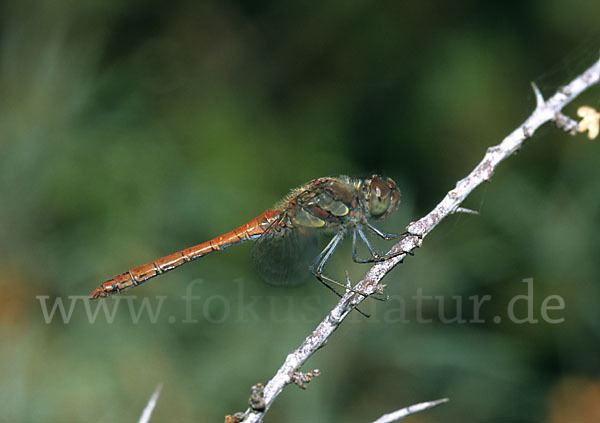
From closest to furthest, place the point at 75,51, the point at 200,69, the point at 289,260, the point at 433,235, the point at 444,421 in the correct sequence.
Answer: the point at 289,260
the point at 444,421
the point at 433,235
the point at 75,51
the point at 200,69

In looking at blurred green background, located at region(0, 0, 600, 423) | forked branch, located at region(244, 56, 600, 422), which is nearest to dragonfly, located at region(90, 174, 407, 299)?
blurred green background, located at region(0, 0, 600, 423)

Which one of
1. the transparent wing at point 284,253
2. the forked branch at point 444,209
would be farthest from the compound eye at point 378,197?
the forked branch at point 444,209

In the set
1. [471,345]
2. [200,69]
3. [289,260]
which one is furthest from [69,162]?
[471,345]

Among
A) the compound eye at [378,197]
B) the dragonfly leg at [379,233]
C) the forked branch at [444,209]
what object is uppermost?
the compound eye at [378,197]

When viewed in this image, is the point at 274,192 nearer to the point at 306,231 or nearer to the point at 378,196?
the point at 306,231

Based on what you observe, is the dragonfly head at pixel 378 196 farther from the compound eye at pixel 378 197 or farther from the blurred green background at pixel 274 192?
the blurred green background at pixel 274 192

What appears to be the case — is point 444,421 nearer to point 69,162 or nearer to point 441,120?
point 441,120
